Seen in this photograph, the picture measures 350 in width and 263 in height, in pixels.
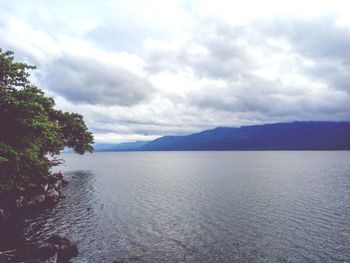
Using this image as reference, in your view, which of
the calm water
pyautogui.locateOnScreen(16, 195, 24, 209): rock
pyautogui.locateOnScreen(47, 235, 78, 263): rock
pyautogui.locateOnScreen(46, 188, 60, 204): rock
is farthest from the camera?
pyautogui.locateOnScreen(46, 188, 60, 204): rock

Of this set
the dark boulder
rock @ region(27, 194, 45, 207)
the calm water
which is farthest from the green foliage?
rock @ region(27, 194, 45, 207)

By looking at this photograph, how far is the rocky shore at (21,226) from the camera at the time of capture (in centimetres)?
2869

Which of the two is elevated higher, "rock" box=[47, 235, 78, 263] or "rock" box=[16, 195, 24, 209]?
"rock" box=[16, 195, 24, 209]

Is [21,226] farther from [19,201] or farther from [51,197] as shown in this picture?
[51,197]

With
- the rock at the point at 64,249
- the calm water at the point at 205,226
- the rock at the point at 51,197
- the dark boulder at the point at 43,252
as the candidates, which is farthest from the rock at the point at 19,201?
the dark boulder at the point at 43,252

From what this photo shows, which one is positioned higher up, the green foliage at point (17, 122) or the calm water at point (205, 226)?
the green foliage at point (17, 122)

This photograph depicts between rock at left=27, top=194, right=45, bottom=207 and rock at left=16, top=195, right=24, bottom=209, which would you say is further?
rock at left=27, top=194, right=45, bottom=207

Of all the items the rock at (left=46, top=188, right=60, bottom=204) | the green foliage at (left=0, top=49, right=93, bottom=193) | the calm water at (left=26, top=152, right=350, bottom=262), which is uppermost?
the green foliage at (left=0, top=49, right=93, bottom=193)

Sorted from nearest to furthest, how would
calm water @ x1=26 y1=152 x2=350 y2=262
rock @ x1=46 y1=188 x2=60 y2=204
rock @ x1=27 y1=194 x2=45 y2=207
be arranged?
1. calm water @ x1=26 y1=152 x2=350 y2=262
2. rock @ x1=27 y1=194 x2=45 y2=207
3. rock @ x1=46 y1=188 x2=60 y2=204

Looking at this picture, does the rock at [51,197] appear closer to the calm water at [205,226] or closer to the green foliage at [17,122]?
the calm water at [205,226]

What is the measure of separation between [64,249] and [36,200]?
28.0m

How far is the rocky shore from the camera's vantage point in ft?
94.1

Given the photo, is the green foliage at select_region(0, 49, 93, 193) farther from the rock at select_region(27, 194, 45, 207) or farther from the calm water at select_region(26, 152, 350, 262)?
the rock at select_region(27, 194, 45, 207)

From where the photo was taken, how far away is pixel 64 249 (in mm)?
29062
